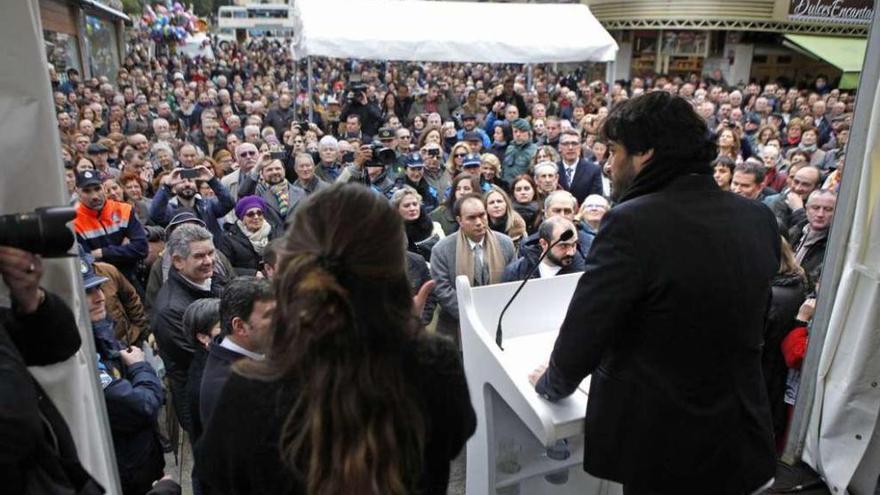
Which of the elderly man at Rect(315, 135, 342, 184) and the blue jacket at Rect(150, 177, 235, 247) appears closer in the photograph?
the blue jacket at Rect(150, 177, 235, 247)

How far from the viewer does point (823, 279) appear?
286 cm

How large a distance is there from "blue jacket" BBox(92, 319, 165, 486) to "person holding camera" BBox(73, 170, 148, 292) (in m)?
1.75

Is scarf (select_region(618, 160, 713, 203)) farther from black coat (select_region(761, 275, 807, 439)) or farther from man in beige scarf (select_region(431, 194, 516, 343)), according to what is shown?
man in beige scarf (select_region(431, 194, 516, 343))

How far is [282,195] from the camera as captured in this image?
16.9 feet

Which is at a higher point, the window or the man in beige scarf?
the window

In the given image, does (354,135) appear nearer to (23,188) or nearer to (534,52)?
(534,52)

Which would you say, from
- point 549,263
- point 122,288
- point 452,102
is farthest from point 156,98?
point 549,263

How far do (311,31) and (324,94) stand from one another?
20.7 ft

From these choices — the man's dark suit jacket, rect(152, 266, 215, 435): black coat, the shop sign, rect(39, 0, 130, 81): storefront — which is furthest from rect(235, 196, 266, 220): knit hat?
the shop sign

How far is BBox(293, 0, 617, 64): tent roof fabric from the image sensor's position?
28.1 ft

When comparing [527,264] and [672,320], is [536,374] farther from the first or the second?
[527,264]

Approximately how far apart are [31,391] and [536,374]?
54.4 inches

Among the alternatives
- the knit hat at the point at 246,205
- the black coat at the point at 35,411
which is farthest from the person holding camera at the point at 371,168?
the black coat at the point at 35,411

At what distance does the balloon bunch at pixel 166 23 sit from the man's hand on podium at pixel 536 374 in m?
29.7
